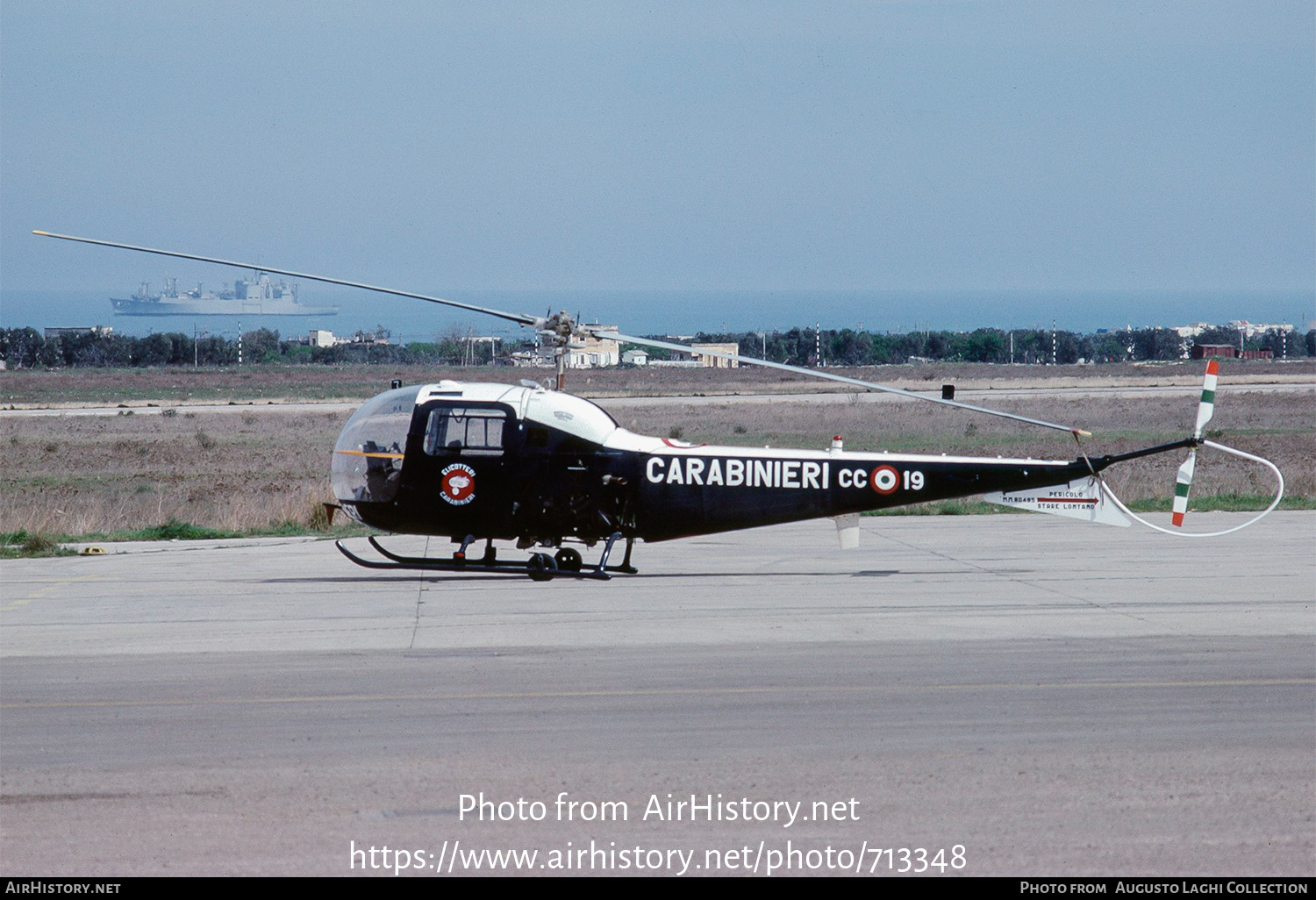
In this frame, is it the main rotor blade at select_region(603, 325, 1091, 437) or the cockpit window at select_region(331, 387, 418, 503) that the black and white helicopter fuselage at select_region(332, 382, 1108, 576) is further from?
the main rotor blade at select_region(603, 325, 1091, 437)

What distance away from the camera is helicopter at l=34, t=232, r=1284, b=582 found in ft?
46.9

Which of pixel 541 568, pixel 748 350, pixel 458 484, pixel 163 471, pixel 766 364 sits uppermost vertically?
pixel 748 350

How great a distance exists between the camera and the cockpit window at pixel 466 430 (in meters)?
14.4

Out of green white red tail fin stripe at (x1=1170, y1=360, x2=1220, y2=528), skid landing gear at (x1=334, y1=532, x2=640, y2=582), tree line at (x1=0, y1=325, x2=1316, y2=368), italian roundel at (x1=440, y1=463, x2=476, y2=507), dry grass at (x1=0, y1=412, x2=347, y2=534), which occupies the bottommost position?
dry grass at (x1=0, y1=412, x2=347, y2=534)

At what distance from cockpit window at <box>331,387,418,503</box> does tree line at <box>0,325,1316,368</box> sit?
95.5 m

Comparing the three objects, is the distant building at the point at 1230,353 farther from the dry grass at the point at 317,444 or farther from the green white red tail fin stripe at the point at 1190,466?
the green white red tail fin stripe at the point at 1190,466

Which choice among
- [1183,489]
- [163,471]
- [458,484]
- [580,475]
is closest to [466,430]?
[458,484]

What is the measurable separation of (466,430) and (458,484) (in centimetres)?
63

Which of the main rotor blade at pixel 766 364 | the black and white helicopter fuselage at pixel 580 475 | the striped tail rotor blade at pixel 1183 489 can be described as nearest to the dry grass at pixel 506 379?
the black and white helicopter fuselage at pixel 580 475

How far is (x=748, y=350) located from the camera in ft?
405

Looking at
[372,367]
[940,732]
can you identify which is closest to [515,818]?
[940,732]

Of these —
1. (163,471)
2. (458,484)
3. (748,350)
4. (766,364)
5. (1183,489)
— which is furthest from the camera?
(748,350)

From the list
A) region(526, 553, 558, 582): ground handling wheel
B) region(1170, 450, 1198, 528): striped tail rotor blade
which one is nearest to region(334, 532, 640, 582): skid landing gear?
region(526, 553, 558, 582): ground handling wheel

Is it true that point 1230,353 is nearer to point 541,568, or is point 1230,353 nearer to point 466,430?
point 541,568
